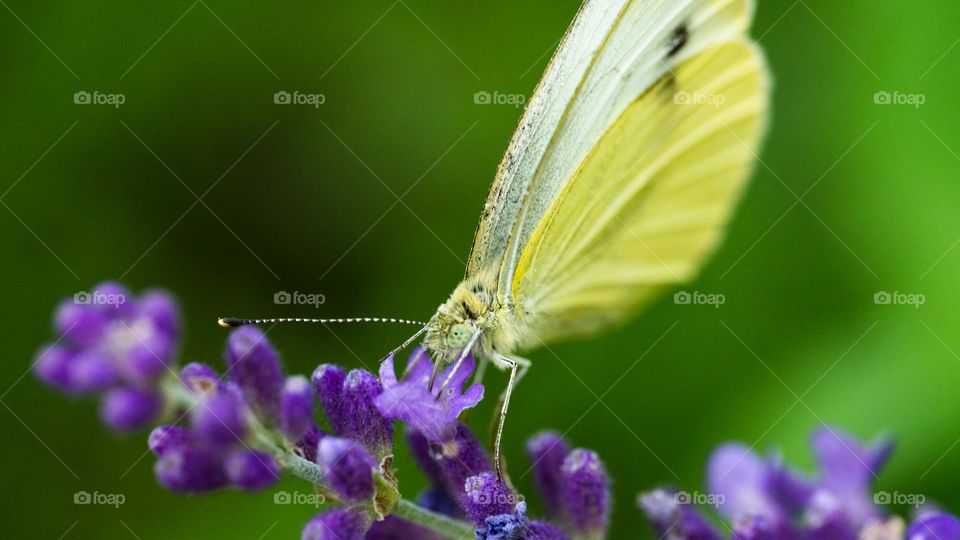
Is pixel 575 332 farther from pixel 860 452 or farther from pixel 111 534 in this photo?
pixel 111 534

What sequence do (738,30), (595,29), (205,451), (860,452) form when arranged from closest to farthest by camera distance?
1. (205,451)
2. (860,452)
3. (595,29)
4. (738,30)

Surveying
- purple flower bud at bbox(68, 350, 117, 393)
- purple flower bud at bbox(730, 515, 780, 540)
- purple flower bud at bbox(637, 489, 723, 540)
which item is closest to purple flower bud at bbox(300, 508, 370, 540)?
purple flower bud at bbox(68, 350, 117, 393)

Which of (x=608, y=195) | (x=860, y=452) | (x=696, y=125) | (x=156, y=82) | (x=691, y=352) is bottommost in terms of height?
(x=860, y=452)

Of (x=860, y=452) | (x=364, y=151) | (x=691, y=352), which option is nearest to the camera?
(x=860, y=452)

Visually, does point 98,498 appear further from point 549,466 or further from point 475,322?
point 549,466

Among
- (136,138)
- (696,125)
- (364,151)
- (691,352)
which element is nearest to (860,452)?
(691,352)

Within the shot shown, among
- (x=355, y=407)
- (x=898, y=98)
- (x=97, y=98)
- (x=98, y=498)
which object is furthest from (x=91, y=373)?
(x=898, y=98)

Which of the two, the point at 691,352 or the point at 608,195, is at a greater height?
the point at 608,195
